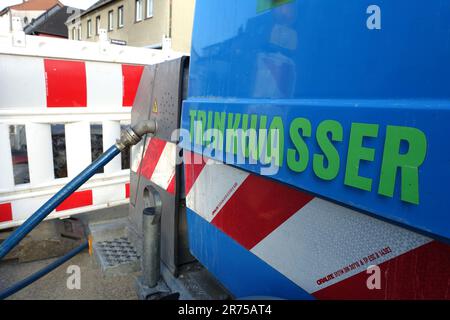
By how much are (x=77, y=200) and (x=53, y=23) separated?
655cm

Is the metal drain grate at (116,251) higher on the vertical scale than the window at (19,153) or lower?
lower

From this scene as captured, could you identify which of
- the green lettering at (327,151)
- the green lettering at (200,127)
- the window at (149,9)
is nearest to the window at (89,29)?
the window at (149,9)

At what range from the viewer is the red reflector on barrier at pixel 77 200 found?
91.5 inches

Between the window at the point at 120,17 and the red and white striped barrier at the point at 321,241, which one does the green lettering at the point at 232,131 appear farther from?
the window at the point at 120,17

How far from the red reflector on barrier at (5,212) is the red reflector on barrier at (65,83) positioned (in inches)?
26.0

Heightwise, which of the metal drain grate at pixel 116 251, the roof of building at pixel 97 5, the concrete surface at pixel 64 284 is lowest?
the concrete surface at pixel 64 284

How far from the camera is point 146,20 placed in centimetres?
1800

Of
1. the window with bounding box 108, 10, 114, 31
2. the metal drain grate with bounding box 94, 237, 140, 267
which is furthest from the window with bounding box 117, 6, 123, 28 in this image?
the metal drain grate with bounding box 94, 237, 140, 267

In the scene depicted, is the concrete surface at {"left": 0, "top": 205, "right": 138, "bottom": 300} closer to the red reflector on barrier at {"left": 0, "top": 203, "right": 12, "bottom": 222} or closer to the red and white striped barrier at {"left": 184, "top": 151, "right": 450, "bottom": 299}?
the red reflector on barrier at {"left": 0, "top": 203, "right": 12, "bottom": 222}

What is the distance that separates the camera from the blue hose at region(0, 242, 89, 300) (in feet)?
6.79

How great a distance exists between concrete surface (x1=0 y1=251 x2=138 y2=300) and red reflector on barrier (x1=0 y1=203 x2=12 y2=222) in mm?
536

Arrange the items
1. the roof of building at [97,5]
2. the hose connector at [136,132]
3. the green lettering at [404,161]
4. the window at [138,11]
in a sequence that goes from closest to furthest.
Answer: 1. the green lettering at [404,161]
2. the hose connector at [136,132]
3. the window at [138,11]
4. the roof of building at [97,5]
